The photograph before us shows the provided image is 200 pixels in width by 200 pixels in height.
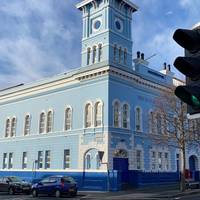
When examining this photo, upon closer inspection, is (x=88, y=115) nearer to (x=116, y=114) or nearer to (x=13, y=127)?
(x=116, y=114)

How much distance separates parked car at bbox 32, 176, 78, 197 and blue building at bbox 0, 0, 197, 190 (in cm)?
446

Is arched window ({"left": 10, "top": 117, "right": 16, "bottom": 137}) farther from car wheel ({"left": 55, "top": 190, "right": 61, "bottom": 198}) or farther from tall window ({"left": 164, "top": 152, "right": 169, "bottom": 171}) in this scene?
tall window ({"left": 164, "top": 152, "right": 169, "bottom": 171})

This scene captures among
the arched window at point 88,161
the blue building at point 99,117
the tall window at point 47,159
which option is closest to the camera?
the blue building at point 99,117

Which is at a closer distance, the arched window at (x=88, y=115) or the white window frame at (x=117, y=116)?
the white window frame at (x=117, y=116)

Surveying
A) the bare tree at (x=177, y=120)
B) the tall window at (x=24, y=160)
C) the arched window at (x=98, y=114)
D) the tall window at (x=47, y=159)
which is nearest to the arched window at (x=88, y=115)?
the arched window at (x=98, y=114)

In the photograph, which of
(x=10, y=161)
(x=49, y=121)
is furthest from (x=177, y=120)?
(x=10, y=161)

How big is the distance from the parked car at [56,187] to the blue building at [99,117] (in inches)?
176

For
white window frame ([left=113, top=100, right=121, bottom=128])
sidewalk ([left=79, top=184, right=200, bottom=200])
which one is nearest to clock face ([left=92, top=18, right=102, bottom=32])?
white window frame ([left=113, top=100, right=121, bottom=128])

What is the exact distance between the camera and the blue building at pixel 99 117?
32688 millimetres

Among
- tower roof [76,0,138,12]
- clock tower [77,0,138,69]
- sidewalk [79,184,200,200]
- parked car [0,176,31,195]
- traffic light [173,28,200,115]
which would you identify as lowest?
sidewalk [79,184,200,200]

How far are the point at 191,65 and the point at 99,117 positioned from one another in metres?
29.6

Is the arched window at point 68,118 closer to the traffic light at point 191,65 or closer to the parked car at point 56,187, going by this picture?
the parked car at point 56,187

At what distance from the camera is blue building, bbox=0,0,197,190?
107ft

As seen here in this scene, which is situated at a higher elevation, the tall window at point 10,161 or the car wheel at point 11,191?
the tall window at point 10,161
